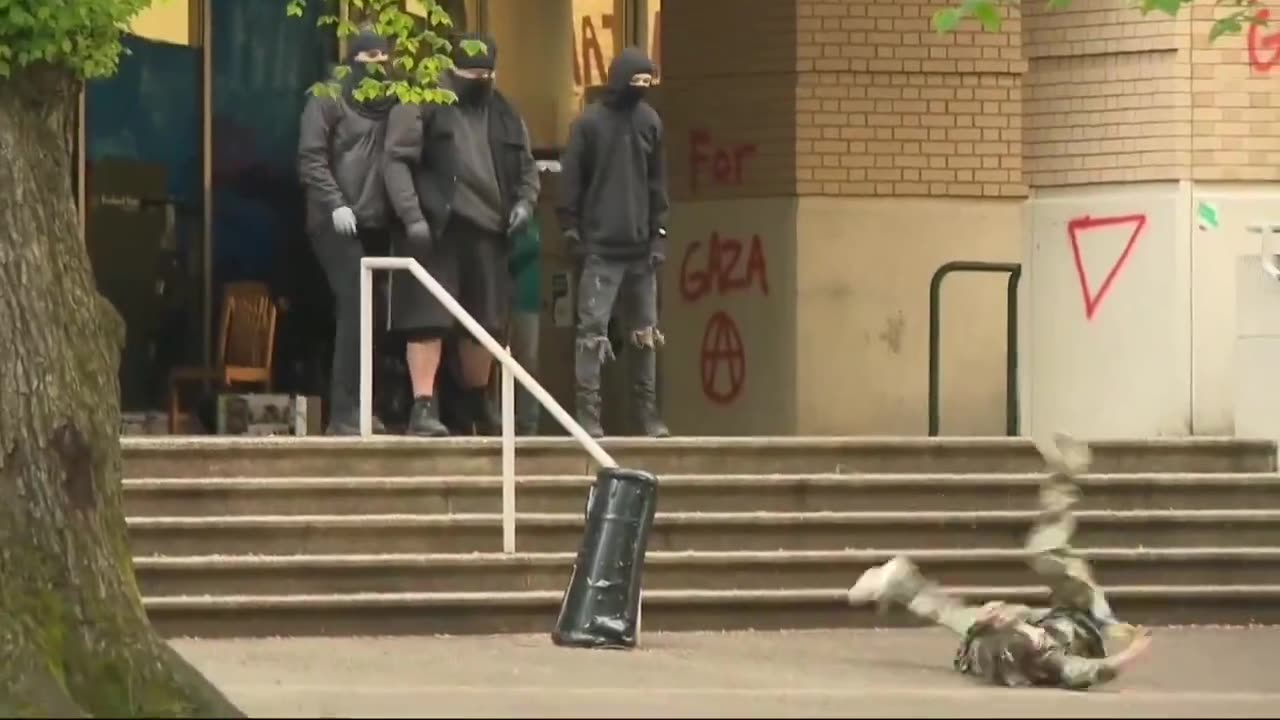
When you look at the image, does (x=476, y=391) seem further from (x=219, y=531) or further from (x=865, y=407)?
(x=865, y=407)

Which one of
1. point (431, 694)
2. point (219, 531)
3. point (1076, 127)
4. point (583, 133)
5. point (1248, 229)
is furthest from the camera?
point (1076, 127)

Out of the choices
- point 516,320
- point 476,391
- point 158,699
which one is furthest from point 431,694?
point 516,320

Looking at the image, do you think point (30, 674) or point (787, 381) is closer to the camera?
point (30, 674)

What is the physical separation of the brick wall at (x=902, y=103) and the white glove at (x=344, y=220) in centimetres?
389

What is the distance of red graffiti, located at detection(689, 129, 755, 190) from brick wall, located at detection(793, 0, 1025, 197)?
0.50m

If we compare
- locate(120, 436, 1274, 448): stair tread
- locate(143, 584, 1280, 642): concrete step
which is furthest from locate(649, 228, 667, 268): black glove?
locate(143, 584, 1280, 642): concrete step

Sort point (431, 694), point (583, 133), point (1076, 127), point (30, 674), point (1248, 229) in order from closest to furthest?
point (30, 674) < point (431, 694) < point (583, 133) < point (1248, 229) < point (1076, 127)

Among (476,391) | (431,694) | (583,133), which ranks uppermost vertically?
(583,133)

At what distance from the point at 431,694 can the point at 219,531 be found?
281cm

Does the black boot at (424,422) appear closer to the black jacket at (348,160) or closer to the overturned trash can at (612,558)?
the black jacket at (348,160)

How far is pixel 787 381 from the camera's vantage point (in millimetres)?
16703

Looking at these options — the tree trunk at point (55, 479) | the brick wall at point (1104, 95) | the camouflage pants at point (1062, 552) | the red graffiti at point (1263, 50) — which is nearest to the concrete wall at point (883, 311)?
the brick wall at point (1104, 95)

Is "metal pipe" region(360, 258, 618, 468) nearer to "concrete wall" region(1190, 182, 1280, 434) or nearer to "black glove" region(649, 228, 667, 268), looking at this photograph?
"black glove" region(649, 228, 667, 268)

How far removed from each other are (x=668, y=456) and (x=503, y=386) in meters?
1.09
